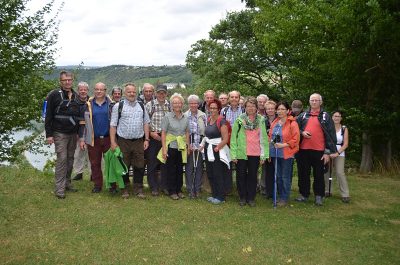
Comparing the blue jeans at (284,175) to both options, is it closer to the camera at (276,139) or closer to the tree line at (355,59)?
the camera at (276,139)

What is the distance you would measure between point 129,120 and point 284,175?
338 cm

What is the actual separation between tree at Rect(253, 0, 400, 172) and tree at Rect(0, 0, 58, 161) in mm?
7553

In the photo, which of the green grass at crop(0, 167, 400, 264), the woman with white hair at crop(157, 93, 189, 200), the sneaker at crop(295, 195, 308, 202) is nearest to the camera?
the green grass at crop(0, 167, 400, 264)

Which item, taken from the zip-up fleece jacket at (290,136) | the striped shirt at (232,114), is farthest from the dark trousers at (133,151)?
the zip-up fleece jacket at (290,136)


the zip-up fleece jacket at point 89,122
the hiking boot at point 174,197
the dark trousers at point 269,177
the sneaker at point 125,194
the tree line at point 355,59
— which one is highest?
the tree line at point 355,59

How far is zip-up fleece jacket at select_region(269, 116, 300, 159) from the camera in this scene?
23.7 feet

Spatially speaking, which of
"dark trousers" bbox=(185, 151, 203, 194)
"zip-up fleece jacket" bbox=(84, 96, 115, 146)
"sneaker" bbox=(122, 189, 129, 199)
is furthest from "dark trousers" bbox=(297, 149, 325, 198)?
"zip-up fleece jacket" bbox=(84, 96, 115, 146)

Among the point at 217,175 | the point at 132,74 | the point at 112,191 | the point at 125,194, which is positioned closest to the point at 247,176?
the point at 217,175

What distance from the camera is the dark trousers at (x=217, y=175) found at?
7426 mm

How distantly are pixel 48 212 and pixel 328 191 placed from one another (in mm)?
6134

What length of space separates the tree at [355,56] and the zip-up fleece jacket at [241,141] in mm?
4152

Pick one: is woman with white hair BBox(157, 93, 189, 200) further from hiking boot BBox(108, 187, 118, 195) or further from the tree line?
the tree line

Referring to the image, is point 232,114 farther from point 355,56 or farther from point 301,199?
point 355,56

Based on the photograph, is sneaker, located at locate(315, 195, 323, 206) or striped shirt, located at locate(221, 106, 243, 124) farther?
striped shirt, located at locate(221, 106, 243, 124)
